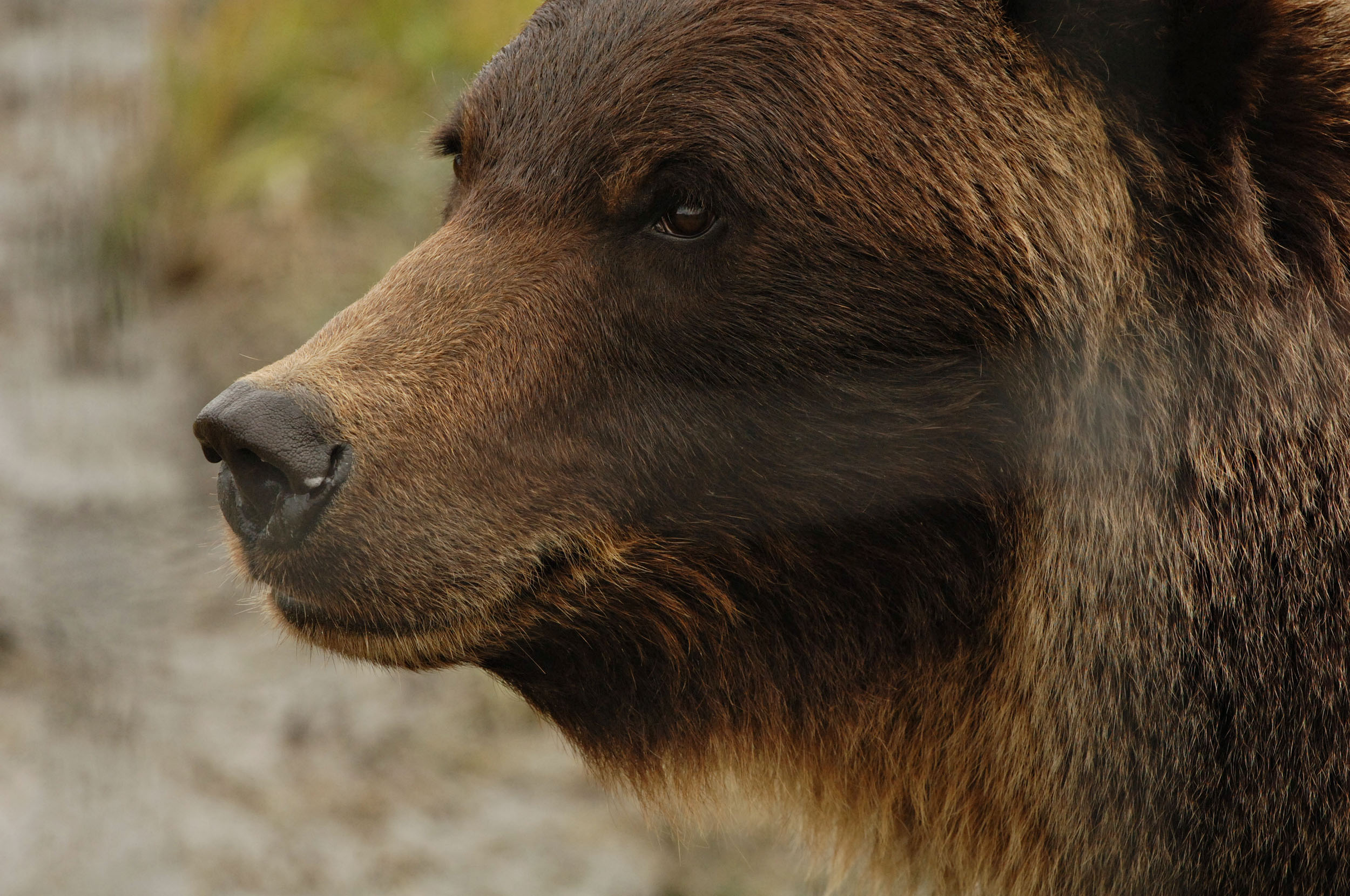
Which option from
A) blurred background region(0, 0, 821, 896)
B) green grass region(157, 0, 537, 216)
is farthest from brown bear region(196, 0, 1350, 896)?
green grass region(157, 0, 537, 216)

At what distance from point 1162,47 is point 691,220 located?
0.80 metres

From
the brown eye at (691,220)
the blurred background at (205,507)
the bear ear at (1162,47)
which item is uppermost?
the bear ear at (1162,47)

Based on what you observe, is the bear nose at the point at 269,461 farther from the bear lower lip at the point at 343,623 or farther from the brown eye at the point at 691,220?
the brown eye at the point at 691,220

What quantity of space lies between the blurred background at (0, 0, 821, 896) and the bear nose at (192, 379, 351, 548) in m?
0.43

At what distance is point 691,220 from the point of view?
228cm

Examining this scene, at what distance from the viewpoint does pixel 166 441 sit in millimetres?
6074

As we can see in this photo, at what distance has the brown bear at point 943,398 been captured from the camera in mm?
2238

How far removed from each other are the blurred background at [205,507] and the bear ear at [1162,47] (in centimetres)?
144

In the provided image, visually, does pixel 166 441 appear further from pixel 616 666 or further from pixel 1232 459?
pixel 1232 459

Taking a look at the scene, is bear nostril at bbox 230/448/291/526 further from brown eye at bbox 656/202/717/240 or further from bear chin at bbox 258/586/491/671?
brown eye at bbox 656/202/717/240

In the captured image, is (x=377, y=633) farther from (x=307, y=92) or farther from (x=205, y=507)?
(x=307, y=92)

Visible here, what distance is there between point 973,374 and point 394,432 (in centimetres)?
93

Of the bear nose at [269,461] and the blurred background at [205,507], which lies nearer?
the bear nose at [269,461]

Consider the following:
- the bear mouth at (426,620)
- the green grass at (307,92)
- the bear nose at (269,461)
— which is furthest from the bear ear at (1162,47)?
the green grass at (307,92)
